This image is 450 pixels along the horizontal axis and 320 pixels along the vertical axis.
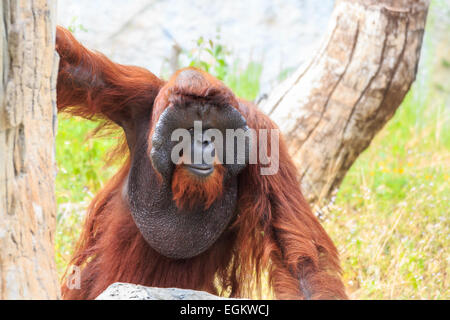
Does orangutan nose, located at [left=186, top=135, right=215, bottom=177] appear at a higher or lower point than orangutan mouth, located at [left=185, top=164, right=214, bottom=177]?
higher

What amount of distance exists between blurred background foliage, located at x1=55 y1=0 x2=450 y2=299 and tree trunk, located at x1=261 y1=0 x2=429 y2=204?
15.3 inches

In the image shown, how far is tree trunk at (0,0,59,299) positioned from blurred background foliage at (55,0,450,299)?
1407 millimetres

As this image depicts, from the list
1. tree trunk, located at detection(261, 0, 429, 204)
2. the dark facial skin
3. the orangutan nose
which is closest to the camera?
the orangutan nose

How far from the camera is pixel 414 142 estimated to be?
6852mm

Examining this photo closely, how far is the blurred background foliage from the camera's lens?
4.15 m

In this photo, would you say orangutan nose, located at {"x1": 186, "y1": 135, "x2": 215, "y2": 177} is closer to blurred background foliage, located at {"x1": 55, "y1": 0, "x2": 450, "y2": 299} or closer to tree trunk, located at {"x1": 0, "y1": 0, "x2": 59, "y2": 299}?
blurred background foliage, located at {"x1": 55, "y1": 0, "x2": 450, "y2": 299}

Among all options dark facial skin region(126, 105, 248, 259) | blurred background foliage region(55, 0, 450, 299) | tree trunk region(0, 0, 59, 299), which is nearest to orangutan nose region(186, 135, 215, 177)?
dark facial skin region(126, 105, 248, 259)

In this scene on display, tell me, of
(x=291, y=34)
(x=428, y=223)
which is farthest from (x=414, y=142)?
(x=291, y=34)

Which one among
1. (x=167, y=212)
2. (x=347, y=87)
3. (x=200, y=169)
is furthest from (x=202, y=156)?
(x=347, y=87)

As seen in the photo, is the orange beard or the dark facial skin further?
the dark facial skin

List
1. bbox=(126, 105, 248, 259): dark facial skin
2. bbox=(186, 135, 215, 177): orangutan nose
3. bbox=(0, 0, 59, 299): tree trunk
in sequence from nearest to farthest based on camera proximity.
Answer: bbox=(0, 0, 59, 299): tree trunk → bbox=(186, 135, 215, 177): orangutan nose → bbox=(126, 105, 248, 259): dark facial skin

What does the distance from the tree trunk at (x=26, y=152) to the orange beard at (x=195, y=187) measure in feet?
3.25

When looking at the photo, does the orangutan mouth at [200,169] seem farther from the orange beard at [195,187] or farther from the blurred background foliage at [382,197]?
the blurred background foliage at [382,197]
